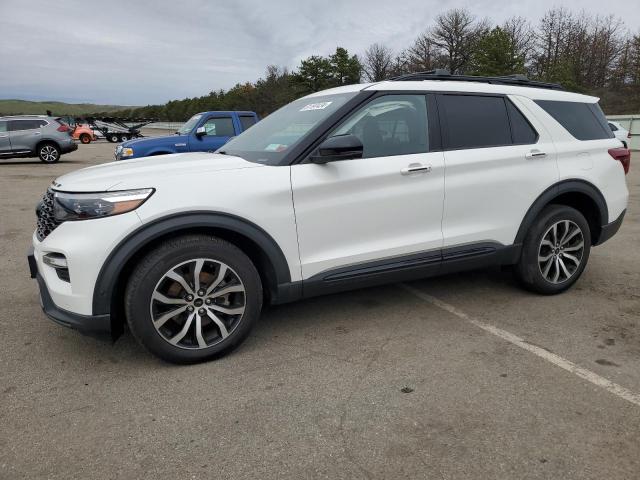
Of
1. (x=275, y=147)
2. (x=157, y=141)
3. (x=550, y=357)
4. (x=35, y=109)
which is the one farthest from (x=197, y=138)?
(x=35, y=109)

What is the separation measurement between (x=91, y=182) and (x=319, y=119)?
153 centimetres

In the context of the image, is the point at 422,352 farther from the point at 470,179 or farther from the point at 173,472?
the point at 173,472

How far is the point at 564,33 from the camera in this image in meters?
53.8

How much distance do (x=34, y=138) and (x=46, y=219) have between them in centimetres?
1719

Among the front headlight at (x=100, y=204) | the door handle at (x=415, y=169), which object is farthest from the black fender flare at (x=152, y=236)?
the door handle at (x=415, y=169)

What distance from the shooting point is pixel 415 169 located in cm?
349

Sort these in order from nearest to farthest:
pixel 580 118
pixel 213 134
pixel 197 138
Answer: pixel 580 118
pixel 197 138
pixel 213 134

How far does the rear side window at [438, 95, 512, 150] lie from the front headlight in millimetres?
2258

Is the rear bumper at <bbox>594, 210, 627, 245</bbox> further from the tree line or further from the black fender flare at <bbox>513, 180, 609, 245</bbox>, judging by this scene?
the tree line

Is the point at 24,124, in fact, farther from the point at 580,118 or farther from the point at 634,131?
the point at 634,131

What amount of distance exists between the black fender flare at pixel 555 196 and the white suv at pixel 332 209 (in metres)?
0.01

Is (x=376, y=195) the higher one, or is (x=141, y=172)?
(x=141, y=172)

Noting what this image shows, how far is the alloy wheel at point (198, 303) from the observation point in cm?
295

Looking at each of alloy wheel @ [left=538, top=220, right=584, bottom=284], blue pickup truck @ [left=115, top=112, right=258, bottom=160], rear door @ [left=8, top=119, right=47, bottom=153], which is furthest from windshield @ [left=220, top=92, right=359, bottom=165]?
rear door @ [left=8, top=119, right=47, bottom=153]
